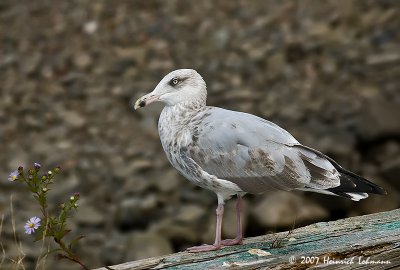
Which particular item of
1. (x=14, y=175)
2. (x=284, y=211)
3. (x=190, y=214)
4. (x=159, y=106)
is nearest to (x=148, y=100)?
(x=14, y=175)

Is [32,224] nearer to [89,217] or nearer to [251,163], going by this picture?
[251,163]

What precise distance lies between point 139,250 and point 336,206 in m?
3.04

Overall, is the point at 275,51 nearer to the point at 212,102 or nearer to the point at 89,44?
the point at 212,102

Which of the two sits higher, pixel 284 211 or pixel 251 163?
pixel 284 211

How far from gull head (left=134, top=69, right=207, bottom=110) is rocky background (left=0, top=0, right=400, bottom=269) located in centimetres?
637

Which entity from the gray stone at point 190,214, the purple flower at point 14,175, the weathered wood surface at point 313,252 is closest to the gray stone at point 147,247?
the gray stone at point 190,214

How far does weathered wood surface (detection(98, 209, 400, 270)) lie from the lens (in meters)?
5.68

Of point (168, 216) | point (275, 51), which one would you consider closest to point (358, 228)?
point (168, 216)

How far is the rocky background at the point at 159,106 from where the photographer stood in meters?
14.8

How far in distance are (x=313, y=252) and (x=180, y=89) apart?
5.58 ft

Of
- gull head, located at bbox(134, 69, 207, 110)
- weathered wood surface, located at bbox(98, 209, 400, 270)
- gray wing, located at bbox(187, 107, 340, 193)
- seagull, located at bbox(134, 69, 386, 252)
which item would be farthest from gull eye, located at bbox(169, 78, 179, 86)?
weathered wood surface, located at bbox(98, 209, 400, 270)

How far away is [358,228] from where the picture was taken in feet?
20.7

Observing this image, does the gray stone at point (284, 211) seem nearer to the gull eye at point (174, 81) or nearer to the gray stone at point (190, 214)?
the gray stone at point (190, 214)

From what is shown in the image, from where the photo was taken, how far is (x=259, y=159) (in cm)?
633
